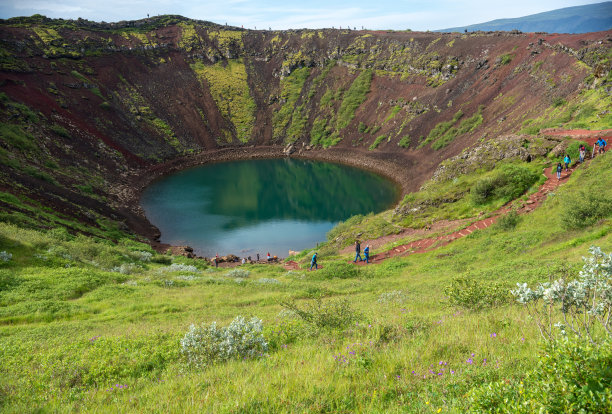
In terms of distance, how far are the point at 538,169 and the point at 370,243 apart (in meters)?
12.9

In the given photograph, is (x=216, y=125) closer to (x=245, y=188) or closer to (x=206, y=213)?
(x=245, y=188)

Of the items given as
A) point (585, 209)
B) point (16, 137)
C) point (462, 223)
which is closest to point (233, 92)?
point (16, 137)

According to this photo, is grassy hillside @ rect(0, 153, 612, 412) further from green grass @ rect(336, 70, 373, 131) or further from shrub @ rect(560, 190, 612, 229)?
green grass @ rect(336, 70, 373, 131)

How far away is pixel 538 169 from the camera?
24.4 metres

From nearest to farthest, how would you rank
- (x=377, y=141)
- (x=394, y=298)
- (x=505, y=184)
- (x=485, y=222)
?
(x=394, y=298), (x=485, y=222), (x=505, y=184), (x=377, y=141)

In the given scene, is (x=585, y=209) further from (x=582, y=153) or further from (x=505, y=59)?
(x=505, y=59)

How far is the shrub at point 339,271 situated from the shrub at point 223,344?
41.1ft

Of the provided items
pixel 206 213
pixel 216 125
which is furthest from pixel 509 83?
pixel 216 125

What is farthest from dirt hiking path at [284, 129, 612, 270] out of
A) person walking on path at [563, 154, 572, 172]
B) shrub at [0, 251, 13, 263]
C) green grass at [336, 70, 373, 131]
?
green grass at [336, 70, 373, 131]

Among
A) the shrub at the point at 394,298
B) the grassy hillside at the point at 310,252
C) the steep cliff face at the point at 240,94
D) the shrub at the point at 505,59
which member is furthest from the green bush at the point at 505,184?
the shrub at the point at 505,59

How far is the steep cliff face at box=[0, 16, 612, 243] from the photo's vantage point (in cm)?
4197

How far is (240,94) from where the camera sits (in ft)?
286

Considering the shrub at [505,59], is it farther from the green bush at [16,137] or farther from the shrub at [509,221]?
the green bush at [16,137]

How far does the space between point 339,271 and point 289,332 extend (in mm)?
11989
